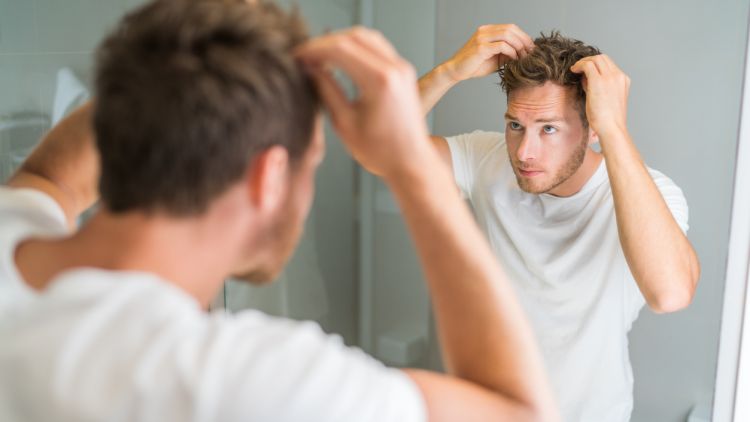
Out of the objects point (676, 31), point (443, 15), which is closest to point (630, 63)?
point (676, 31)

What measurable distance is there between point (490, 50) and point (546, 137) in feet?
0.66

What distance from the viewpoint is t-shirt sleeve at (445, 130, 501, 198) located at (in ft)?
5.14

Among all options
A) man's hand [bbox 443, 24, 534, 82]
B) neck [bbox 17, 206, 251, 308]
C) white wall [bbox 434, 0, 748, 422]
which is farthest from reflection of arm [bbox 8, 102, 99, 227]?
white wall [bbox 434, 0, 748, 422]

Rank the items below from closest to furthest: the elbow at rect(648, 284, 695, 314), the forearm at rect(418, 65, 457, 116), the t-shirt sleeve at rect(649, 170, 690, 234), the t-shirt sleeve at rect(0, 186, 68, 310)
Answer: the t-shirt sleeve at rect(0, 186, 68, 310) < the elbow at rect(648, 284, 695, 314) < the t-shirt sleeve at rect(649, 170, 690, 234) < the forearm at rect(418, 65, 457, 116)

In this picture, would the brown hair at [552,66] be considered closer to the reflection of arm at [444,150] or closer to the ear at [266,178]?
the reflection of arm at [444,150]

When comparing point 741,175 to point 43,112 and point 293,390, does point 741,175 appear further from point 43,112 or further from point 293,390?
point 43,112

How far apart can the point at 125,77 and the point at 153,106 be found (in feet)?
0.13

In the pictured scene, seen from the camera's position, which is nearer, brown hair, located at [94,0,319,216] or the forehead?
brown hair, located at [94,0,319,216]

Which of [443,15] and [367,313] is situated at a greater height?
[443,15]

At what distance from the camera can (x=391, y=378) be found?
0.52 metres

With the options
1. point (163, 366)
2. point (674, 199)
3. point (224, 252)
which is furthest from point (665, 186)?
point (163, 366)

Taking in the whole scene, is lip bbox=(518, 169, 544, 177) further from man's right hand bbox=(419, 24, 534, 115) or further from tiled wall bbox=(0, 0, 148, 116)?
tiled wall bbox=(0, 0, 148, 116)

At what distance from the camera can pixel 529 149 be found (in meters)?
1.40

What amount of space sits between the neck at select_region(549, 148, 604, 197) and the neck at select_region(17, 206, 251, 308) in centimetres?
98
